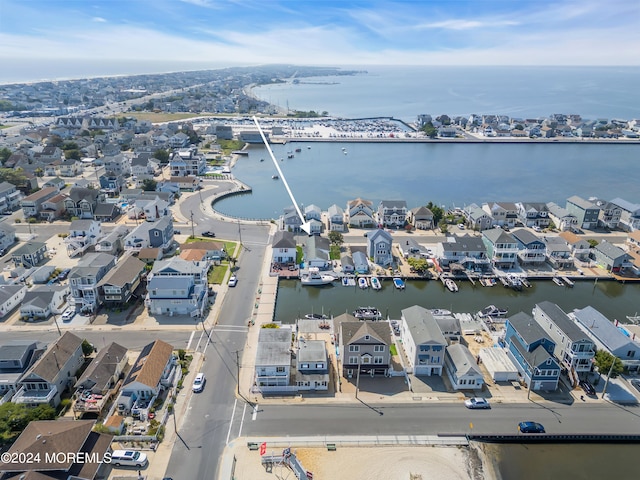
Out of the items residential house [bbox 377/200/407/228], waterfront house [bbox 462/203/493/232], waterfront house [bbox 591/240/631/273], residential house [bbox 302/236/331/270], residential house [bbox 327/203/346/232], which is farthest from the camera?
residential house [bbox 377/200/407/228]

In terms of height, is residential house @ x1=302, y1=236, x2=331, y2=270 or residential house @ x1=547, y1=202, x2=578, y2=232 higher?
residential house @ x1=547, y1=202, x2=578, y2=232

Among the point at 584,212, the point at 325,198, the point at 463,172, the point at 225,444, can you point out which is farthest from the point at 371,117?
the point at 225,444

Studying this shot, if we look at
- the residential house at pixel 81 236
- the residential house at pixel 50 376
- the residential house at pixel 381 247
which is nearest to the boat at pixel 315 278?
the residential house at pixel 381 247

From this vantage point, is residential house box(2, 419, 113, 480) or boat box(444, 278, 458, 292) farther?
boat box(444, 278, 458, 292)

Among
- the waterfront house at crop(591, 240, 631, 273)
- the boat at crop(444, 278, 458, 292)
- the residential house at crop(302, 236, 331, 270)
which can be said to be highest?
the waterfront house at crop(591, 240, 631, 273)

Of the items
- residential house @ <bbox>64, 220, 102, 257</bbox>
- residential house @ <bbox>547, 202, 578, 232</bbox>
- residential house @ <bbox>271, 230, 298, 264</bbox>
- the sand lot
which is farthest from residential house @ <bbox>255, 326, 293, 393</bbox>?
residential house @ <bbox>547, 202, 578, 232</bbox>

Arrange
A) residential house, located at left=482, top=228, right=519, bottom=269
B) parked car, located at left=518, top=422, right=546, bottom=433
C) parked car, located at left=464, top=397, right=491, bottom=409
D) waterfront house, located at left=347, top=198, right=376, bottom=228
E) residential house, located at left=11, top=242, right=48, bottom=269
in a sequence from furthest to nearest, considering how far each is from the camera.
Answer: waterfront house, located at left=347, top=198, right=376, bottom=228
residential house, located at left=482, top=228, right=519, bottom=269
residential house, located at left=11, top=242, right=48, bottom=269
parked car, located at left=464, top=397, right=491, bottom=409
parked car, located at left=518, top=422, right=546, bottom=433

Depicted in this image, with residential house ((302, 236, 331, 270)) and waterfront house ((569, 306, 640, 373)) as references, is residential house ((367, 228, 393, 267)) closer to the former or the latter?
residential house ((302, 236, 331, 270))

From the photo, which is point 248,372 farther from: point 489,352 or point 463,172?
point 463,172
